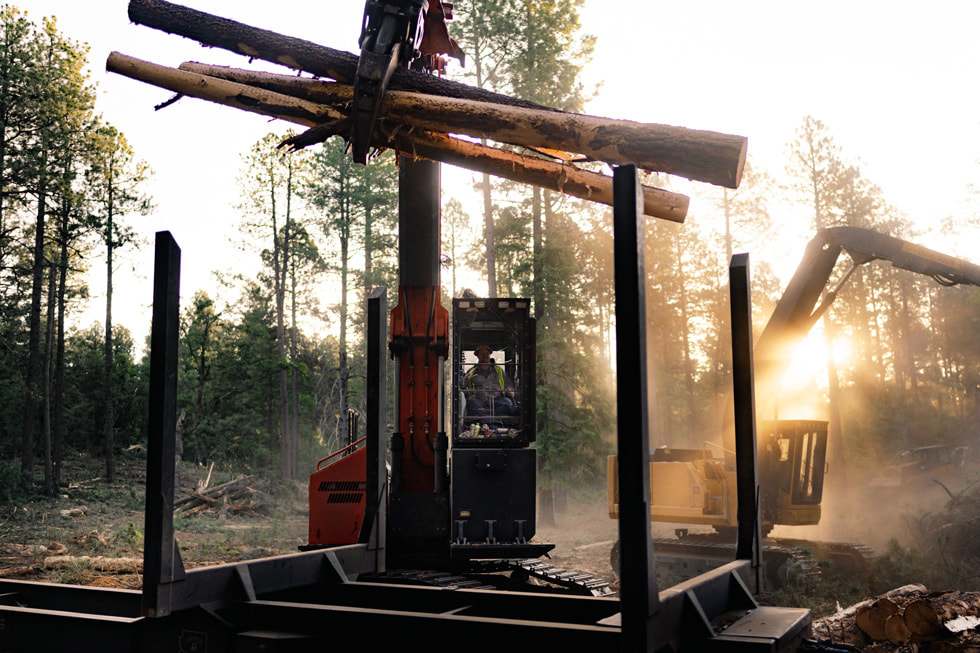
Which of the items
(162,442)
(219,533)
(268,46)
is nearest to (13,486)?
(219,533)

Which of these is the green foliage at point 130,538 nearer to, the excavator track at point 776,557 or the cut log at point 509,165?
the excavator track at point 776,557

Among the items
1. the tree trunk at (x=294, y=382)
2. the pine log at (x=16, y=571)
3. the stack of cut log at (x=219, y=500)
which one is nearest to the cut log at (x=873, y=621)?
the pine log at (x=16, y=571)

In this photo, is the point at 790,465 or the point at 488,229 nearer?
the point at 790,465

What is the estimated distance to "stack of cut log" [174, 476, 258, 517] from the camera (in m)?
23.2

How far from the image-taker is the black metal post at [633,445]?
2898 mm

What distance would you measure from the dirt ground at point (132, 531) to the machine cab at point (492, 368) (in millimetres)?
6386

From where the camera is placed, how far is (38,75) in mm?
22281

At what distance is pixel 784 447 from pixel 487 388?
661cm

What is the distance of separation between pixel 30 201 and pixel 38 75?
4071 mm

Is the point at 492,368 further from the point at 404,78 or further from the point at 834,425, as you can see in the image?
the point at 834,425

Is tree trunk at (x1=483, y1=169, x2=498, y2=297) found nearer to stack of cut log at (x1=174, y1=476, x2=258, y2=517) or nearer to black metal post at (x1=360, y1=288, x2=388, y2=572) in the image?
stack of cut log at (x1=174, y1=476, x2=258, y2=517)

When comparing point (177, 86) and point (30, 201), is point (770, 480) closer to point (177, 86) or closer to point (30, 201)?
point (177, 86)

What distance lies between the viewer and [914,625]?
7.19m

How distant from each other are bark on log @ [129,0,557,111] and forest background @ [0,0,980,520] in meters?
15.6
